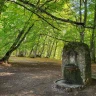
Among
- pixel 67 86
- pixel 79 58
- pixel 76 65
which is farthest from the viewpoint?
pixel 76 65

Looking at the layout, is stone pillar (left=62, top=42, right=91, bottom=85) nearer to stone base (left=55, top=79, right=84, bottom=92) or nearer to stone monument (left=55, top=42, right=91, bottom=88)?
stone monument (left=55, top=42, right=91, bottom=88)

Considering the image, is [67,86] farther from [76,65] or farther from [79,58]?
[79,58]

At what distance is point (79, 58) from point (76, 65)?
42 cm

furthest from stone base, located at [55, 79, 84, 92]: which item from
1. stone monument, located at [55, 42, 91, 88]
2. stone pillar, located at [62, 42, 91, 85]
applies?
stone pillar, located at [62, 42, 91, 85]

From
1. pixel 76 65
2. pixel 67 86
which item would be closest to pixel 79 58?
pixel 76 65

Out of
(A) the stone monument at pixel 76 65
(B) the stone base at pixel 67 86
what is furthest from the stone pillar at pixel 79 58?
(B) the stone base at pixel 67 86

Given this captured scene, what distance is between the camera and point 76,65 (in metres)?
11.1

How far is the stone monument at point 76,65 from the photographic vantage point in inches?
430

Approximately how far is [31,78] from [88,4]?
1038 cm

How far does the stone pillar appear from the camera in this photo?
10.9m

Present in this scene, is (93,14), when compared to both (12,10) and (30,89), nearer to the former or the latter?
Result: (12,10)

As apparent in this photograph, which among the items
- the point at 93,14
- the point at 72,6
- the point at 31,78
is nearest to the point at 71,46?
the point at 31,78

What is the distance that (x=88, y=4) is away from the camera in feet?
64.7

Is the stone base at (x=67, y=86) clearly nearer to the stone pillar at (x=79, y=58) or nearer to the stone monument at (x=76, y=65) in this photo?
the stone monument at (x=76, y=65)
